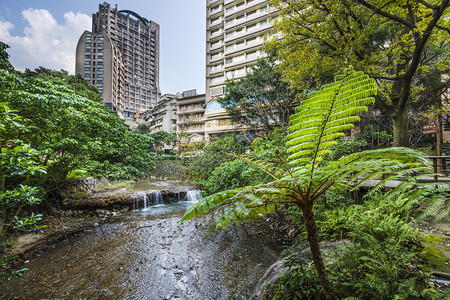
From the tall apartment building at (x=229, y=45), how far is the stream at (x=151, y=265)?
2121cm

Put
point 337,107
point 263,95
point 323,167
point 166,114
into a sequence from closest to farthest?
point 323,167
point 337,107
point 263,95
point 166,114

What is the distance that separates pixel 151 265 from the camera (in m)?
4.75

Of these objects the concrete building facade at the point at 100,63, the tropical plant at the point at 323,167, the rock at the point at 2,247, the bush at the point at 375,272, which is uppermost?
the concrete building facade at the point at 100,63

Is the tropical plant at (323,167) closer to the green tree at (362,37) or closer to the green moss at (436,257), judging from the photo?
the green moss at (436,257)

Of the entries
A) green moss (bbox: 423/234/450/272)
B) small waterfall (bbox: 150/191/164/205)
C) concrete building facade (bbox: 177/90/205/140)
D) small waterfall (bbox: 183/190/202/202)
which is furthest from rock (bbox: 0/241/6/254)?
concrete building facade (bbox: 177/90/205/140)

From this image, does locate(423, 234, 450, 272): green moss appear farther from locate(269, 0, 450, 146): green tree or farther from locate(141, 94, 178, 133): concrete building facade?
locate(141, 94, 178, 133): concrete building facade

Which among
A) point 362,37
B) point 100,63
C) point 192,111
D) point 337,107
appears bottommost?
point 337,107

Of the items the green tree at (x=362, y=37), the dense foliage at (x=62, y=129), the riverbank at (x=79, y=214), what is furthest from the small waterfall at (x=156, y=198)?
the green tree at (x=362, y=37)

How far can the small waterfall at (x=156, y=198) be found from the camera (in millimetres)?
11252

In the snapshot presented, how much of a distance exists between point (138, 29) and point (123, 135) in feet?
286

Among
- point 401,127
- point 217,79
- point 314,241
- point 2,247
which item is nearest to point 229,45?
point 217,79

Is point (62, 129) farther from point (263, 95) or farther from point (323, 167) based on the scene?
point (263, 95)

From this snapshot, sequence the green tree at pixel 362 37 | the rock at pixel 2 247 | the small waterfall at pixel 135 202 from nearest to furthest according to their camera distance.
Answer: the rock at pixel 2 247 < the green tree at pixel 362 37 < the small waterfall at pixel 135 202

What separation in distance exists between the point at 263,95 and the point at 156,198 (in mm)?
11537
